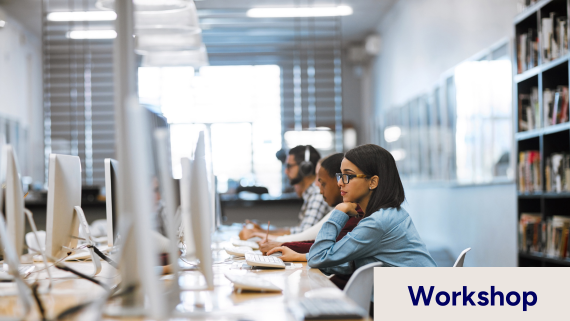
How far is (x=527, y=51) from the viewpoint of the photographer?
12.3 feet

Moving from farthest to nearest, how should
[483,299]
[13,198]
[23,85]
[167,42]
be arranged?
[23,85] < [167,42] < [483,299] < [13,198]

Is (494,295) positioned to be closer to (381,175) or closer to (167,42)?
(381,175)

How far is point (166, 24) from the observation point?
3.67 m

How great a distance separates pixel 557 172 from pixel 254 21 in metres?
5.75

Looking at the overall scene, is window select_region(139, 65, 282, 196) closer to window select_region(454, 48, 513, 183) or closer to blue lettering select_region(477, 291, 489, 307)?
window select_region(454, 48, 513, 183)

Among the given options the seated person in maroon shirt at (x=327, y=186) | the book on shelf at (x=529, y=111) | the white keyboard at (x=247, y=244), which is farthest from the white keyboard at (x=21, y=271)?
the book on shelf at (x=529, y=111)

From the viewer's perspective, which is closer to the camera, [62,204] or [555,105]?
[62,204]

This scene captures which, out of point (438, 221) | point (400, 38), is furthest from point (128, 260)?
point (400, 38)

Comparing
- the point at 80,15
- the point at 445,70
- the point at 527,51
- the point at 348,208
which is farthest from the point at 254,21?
the point at 348,208

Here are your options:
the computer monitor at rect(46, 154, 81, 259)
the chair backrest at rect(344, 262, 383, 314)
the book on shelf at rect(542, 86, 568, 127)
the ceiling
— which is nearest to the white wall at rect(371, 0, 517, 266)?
the ceiling

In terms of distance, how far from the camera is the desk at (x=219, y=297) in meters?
1.26

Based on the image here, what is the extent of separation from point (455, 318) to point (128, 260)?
0.99 metres

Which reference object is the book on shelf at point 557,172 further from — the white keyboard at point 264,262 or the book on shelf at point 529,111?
the white keyboard at point 264,262

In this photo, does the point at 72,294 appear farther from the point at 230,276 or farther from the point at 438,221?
the point at 438,221
